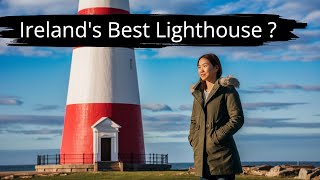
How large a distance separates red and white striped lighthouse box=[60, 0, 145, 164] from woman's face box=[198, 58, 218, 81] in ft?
79.8

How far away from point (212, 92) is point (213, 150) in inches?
28.6

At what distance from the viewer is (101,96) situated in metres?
32.1

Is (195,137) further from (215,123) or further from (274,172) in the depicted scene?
(274,172)

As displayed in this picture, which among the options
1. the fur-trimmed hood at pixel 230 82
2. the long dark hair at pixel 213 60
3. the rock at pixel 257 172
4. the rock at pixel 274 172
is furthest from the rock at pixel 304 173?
the fur-trimmed hood at pixel 230 82

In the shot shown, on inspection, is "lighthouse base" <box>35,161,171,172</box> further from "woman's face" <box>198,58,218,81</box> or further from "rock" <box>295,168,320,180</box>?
"woman's face" <box>198,58,218,81</box>

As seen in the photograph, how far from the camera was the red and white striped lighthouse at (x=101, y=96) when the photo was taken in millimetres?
32156

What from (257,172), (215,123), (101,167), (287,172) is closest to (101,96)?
(101,167)

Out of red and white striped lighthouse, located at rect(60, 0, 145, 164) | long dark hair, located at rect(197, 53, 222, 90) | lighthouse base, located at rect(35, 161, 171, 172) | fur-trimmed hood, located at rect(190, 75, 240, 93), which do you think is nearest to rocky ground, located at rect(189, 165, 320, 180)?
lighthouse base, located at rect(35, 161, 171, 172)

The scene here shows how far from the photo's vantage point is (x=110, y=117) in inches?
1275

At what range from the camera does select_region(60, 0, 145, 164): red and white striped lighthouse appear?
32156 millimetres

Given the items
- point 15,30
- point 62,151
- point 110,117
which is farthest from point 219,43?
point 62,151

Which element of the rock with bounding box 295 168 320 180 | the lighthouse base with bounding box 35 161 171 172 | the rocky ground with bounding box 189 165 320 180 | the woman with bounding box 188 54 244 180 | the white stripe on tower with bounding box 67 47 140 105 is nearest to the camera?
the woman with bounding box 188 54 244 180

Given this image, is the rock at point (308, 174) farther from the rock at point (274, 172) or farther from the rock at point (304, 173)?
the rock at point (274, 172)

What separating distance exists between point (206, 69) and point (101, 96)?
961 inches
